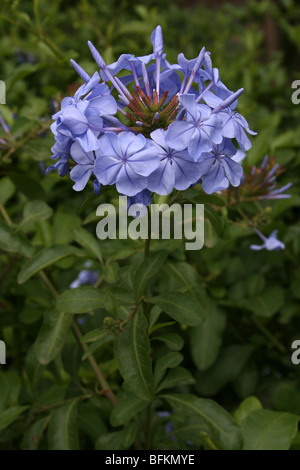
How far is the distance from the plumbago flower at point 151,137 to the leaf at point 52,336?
1.56 ft

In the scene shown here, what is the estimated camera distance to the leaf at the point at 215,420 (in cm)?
127

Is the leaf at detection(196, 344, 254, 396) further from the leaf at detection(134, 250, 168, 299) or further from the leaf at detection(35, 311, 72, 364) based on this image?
the leaf at detection(134, 250, 168, 299)

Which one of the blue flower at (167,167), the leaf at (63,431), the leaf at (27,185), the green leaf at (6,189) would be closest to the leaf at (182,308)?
the blue flower at (167,167)

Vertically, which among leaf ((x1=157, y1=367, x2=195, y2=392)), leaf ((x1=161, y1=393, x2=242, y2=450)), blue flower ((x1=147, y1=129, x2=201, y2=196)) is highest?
blue flower ((x1=147, y1=129, x2=201, y2=196))

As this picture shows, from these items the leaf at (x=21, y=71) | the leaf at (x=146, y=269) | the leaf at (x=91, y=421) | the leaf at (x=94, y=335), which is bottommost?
the leaf at (x=91, y=421)

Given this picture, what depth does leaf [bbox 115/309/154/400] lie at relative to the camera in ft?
3.77

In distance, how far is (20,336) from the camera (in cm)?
205

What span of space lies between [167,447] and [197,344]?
38 cm

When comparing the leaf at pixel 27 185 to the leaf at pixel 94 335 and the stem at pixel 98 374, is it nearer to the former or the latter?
the stem at pixel 98 374

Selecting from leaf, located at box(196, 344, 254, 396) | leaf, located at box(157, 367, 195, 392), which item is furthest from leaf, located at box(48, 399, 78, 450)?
leaf, located at box(196, 344, 254, 396)

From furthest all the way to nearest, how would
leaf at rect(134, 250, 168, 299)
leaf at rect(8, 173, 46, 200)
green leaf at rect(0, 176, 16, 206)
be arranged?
green leaf at rect(0, 176, 16, 206) → leaf at rect(8, 173, 46, 200) → leaf at rect(134, 250, 168, 299)

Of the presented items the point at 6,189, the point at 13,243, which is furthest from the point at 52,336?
the point at 6,189

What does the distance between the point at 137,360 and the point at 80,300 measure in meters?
0.20
